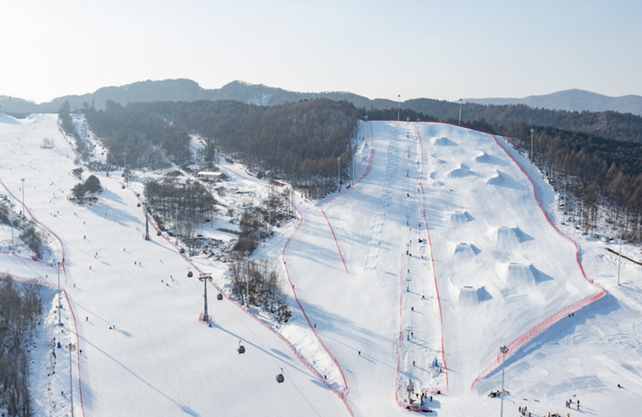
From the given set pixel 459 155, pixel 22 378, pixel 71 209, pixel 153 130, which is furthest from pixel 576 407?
pixel 153 130

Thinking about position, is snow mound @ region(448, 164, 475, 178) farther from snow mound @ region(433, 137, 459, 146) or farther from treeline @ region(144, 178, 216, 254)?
treeline @ region(144, 178, 216, 254)

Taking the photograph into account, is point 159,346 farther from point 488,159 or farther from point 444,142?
point 444,142

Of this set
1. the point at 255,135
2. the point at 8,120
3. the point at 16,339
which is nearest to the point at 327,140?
the point at 255,135

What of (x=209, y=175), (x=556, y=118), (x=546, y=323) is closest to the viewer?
(x=546, y=323)

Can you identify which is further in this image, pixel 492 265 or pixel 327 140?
pixel 327 140

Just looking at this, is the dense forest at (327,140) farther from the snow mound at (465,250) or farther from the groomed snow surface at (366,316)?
the snow mound at (465,250)

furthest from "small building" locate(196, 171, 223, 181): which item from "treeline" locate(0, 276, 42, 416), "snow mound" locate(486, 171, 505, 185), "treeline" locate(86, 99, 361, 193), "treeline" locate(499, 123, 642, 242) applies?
"treeline" locate(499, 123, 642, 242)
